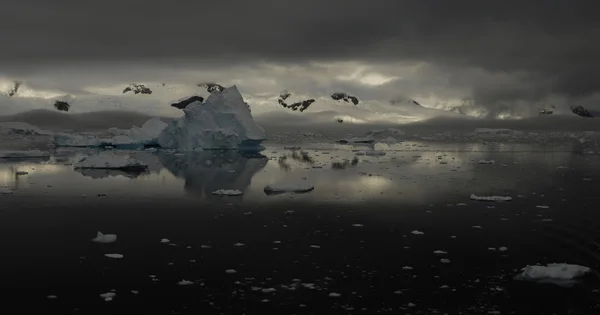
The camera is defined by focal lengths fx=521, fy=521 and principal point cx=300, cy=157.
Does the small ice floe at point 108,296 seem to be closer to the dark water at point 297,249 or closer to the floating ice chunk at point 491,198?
the dark water at point 297,249

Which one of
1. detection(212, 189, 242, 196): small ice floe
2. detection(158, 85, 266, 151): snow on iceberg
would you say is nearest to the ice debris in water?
detection(212, 189, 242, 196): small ice floe

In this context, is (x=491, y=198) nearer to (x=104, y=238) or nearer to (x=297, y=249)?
(x=297, y=249)

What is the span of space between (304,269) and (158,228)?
180 inches

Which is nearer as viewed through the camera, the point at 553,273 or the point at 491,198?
the point at 553,273

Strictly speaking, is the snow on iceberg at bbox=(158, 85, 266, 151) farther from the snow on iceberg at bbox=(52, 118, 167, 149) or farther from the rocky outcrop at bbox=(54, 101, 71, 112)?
the rocky outcrop at bbox=(54, 101, 71, 112)

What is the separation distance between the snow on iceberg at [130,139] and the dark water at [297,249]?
25293 millimetres

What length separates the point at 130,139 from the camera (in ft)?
142

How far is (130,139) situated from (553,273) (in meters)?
39.8

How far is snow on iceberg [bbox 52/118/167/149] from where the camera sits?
1715 inches

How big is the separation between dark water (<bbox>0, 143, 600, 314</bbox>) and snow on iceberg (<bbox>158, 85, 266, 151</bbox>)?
20.7 meters

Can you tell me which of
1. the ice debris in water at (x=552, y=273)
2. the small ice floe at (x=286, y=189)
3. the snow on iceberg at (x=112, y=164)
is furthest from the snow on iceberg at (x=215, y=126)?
the ice debris in water at (x=552, y=273)

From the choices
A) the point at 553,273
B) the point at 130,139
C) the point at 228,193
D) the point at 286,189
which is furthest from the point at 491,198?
the point at 130,139

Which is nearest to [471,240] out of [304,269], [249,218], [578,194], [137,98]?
[304,269]

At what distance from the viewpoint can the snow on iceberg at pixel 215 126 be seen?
127 feet
